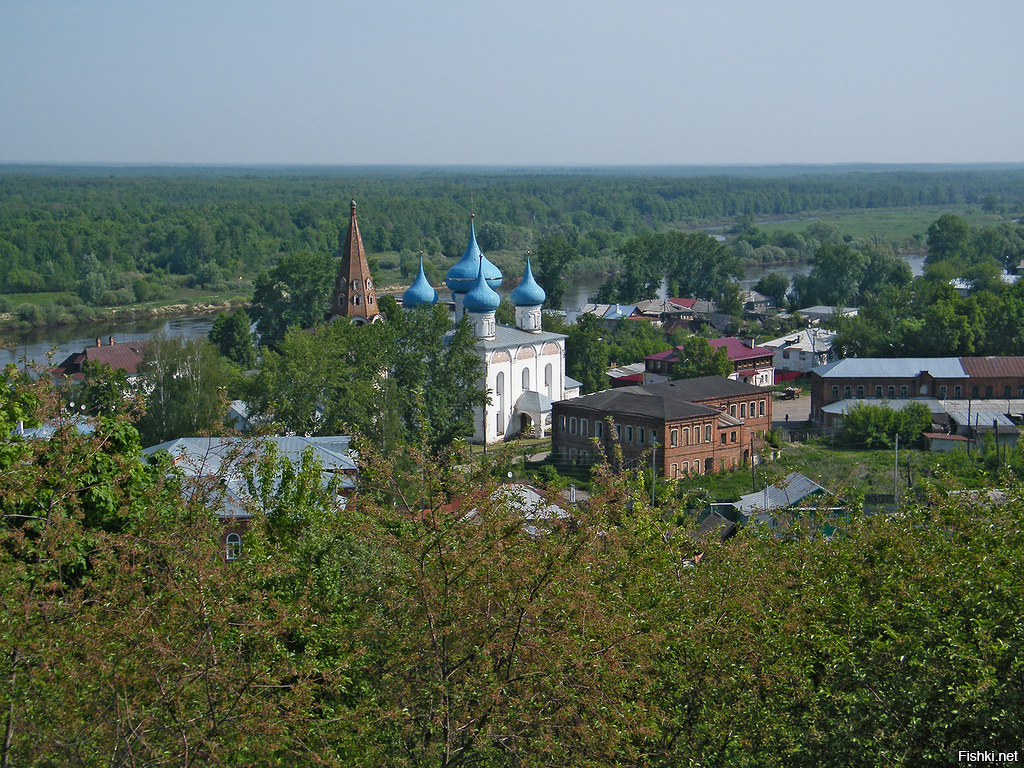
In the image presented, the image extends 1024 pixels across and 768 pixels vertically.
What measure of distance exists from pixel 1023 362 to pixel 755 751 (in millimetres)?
24526

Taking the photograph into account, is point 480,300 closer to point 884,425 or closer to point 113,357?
point 884,425

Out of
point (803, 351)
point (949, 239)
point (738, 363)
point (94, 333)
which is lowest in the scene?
point (94, 333)

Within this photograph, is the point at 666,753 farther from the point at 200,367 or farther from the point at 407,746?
the point at 200,367

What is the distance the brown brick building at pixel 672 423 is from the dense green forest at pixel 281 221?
36.4ft

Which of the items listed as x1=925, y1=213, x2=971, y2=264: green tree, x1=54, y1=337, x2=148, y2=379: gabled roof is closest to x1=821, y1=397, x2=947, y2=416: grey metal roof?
x1=54, y1=337, x2=148, y2=379: gabled roof

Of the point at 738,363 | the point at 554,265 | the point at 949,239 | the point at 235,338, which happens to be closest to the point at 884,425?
the point at 738,363

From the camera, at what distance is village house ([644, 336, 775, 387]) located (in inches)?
1236

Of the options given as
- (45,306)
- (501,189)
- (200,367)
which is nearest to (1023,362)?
(200,367)

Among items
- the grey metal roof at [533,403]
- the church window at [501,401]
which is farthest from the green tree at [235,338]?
the grey metal roof at [533,403]

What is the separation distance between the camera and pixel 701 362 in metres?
29.5

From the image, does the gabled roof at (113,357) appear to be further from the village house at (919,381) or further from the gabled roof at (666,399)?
the village house at (919,381)

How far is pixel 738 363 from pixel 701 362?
2418 millimetres

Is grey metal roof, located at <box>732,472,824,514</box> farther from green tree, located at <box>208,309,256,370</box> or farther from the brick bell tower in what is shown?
green tree, located at <box>208,309,256,370</box>

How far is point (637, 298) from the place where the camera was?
47.7m
